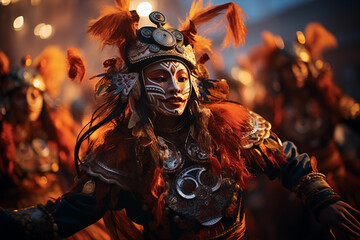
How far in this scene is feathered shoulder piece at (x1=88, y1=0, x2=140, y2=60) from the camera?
93.8 inches

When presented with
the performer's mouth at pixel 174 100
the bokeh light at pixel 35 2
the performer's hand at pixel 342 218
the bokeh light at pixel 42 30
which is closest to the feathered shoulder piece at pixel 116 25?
the performer's mouth at pixel 174 100

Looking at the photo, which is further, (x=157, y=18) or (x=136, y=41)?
(x=157, y=18)

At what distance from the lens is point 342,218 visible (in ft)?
6.79

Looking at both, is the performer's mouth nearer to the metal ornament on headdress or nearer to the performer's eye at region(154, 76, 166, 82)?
the performer's eye at region(154, 76, 166, 82)

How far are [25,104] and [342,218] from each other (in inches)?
161

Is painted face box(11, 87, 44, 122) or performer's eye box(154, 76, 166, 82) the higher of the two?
performer's eye box(154, 76, 166, 82)

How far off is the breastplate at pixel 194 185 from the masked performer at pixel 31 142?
2.68m

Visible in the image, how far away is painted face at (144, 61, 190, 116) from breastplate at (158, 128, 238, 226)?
27 centimetres

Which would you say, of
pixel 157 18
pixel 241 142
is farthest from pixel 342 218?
pixel 157 18

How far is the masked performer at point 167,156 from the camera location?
2.14 metres

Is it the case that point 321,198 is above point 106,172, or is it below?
below

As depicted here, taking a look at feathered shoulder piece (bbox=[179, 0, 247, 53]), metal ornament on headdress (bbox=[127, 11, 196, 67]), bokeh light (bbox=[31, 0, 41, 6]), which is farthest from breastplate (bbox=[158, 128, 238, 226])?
bokeh light (bbox=[31, 0, 41, 6])

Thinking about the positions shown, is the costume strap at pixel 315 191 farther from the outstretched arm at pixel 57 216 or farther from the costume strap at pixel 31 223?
the costume strap at pixel 31 223

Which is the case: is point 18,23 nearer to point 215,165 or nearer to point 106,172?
point 106,172
